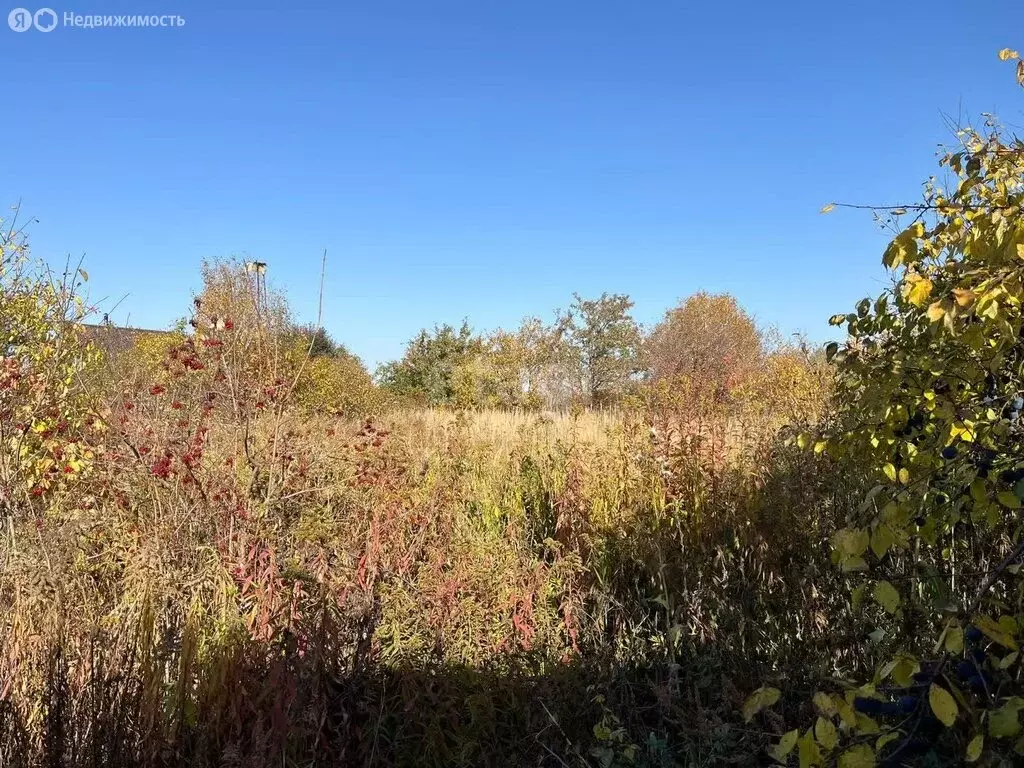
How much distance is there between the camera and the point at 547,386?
1864 cm

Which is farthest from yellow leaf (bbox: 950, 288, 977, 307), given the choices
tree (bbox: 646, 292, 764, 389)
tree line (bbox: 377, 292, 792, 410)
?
tree (bbox: 646, 292, 764, 389)

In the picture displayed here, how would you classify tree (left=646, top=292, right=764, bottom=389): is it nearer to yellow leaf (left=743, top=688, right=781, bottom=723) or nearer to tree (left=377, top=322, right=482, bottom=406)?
tree (left=377, top=322, right=482, bottom=406)

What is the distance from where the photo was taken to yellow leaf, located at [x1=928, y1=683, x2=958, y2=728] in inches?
33.1

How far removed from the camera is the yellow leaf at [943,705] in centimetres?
84

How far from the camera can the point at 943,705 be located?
855 millimetres

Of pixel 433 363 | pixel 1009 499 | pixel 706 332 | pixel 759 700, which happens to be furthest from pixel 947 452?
pixel 706 332

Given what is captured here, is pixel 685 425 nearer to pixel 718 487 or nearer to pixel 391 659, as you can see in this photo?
pixel 718 487

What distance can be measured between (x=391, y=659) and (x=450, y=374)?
1435cm

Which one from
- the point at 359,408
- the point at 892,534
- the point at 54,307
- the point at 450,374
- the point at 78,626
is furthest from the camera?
the point at 450,374

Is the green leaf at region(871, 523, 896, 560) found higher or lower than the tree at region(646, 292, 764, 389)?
lower

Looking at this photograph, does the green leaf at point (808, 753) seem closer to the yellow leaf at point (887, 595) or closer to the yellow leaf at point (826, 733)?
the yellow leaf at point (826, 733)

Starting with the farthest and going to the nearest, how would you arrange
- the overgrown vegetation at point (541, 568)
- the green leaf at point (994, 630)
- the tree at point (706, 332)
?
the tree at point (706, 332) < the overgrown vegetation at point (541, 568) < the green leaf at point (994, 630)

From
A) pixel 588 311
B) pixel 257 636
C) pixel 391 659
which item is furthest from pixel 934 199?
pixel 588 311

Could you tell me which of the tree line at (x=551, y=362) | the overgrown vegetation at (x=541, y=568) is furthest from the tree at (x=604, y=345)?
the overgrown vegetation at (x=541, y=568)
